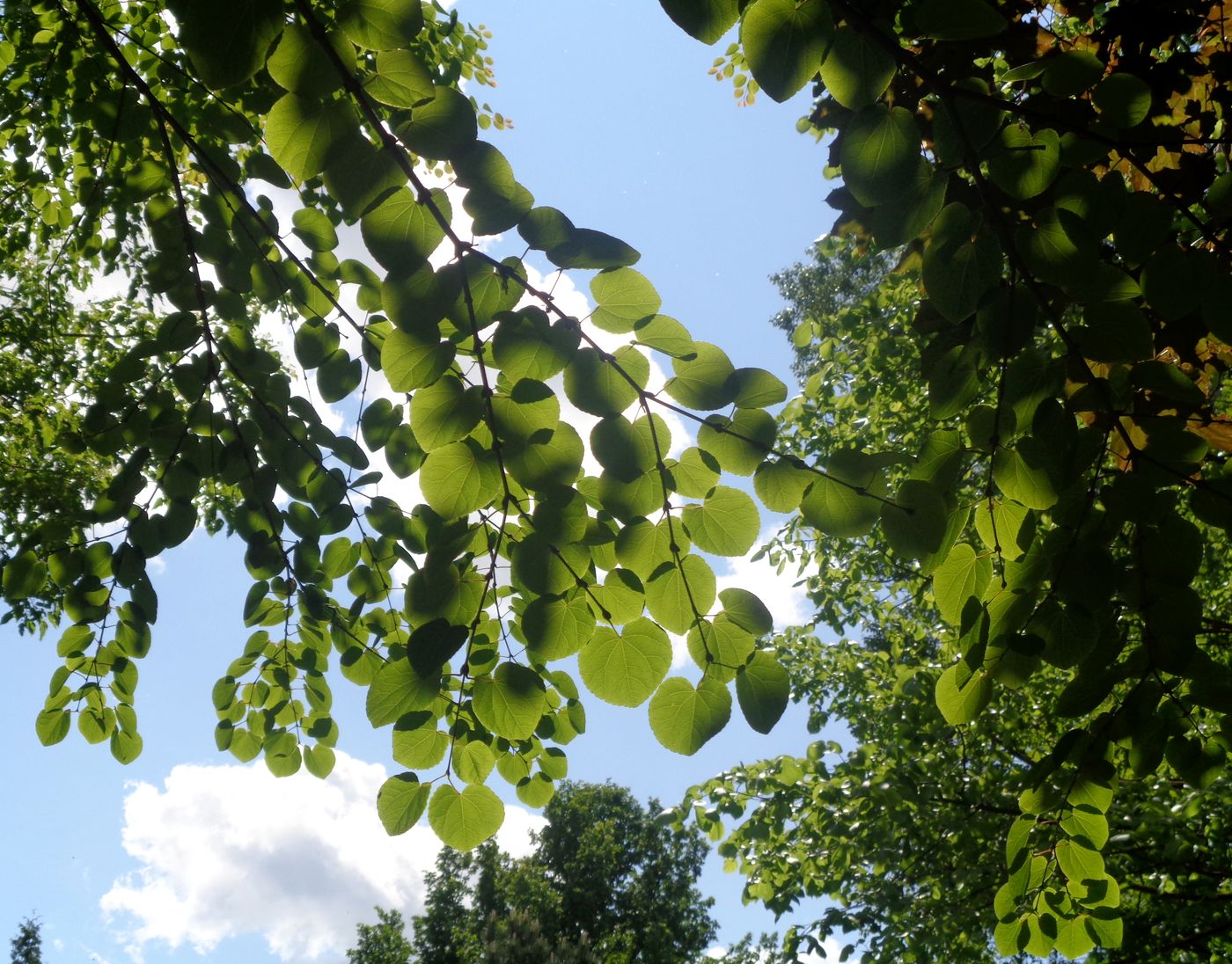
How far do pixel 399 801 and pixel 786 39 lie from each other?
1.19 meters

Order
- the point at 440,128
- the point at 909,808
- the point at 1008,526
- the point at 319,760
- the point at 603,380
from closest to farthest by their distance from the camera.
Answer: the point at 440,128
the point at 603,380
the point at 1008,526
the point at 319,760
the point at 909,808

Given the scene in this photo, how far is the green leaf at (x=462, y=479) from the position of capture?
3.72 feet

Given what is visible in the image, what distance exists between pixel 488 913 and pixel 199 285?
2471 centimetres

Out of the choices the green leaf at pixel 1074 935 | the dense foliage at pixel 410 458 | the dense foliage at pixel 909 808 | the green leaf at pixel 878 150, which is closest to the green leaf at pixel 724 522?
the dense foliage at pixel 410 458

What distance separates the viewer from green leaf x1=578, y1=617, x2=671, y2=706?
1.16 metres

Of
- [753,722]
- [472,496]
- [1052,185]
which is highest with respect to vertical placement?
[1052,185]

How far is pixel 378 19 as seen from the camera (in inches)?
38.3

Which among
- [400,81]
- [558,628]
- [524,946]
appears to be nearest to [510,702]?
[558,628]

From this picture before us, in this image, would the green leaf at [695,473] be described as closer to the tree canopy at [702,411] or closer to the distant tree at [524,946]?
the tree canopy at [702,411]

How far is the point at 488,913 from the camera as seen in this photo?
22781 mm

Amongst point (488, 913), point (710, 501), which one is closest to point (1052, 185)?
point (710, 501)

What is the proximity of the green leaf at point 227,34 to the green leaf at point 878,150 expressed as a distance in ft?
2.20

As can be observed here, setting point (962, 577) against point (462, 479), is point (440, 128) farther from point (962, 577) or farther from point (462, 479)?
point (962, 577)

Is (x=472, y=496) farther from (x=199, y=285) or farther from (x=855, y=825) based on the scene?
(x=855, y=825)
